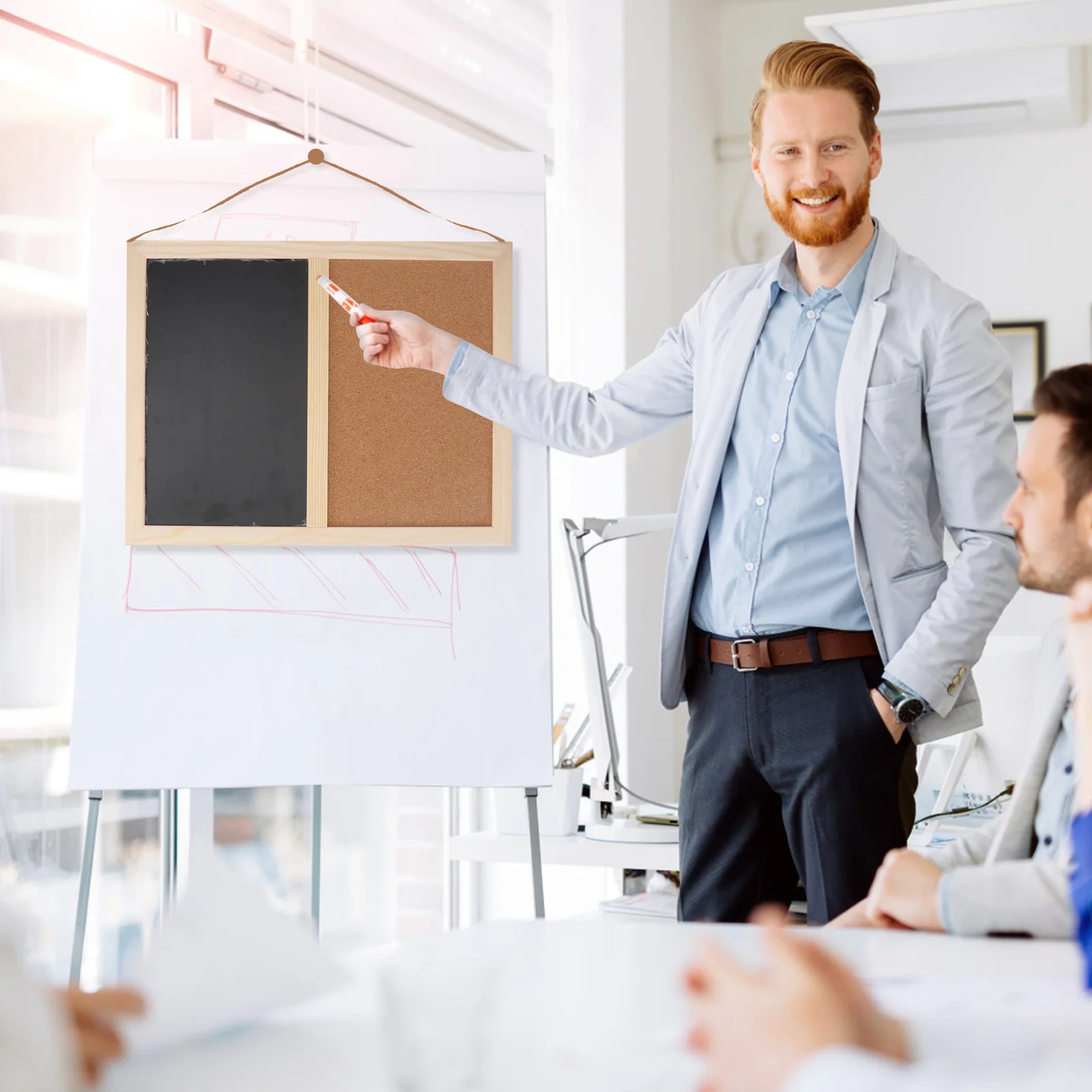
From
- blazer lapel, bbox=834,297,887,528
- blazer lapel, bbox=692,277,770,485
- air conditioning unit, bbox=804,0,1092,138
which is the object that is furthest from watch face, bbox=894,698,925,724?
air conditioning unit, bbox=804,0,1092,138

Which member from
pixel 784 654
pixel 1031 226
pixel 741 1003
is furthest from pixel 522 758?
pixel 1031 226

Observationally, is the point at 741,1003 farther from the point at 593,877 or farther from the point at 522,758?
the point at 593,877

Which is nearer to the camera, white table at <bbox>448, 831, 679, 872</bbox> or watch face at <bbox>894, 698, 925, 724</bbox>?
watch face at <bbox>894, 698, 925, 724</bbox>

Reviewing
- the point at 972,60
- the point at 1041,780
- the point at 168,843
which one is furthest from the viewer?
the point at 972,60

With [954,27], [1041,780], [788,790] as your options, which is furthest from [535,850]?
[954,27]

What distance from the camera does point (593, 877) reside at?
324 centimetres

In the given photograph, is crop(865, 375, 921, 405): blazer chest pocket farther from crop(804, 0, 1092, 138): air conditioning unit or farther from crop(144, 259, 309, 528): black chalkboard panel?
Result: crop(804, 0, 1092, 138): air conditioning unit

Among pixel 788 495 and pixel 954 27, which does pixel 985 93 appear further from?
pixel 788 495

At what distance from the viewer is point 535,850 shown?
202cm

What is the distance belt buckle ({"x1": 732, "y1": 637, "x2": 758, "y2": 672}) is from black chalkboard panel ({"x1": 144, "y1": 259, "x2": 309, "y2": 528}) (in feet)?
2.27

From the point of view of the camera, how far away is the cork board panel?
199 cm

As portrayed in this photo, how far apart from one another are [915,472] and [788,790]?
452 millimetres

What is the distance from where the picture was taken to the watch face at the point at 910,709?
1.64 meters

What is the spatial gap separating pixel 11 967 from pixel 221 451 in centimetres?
141
